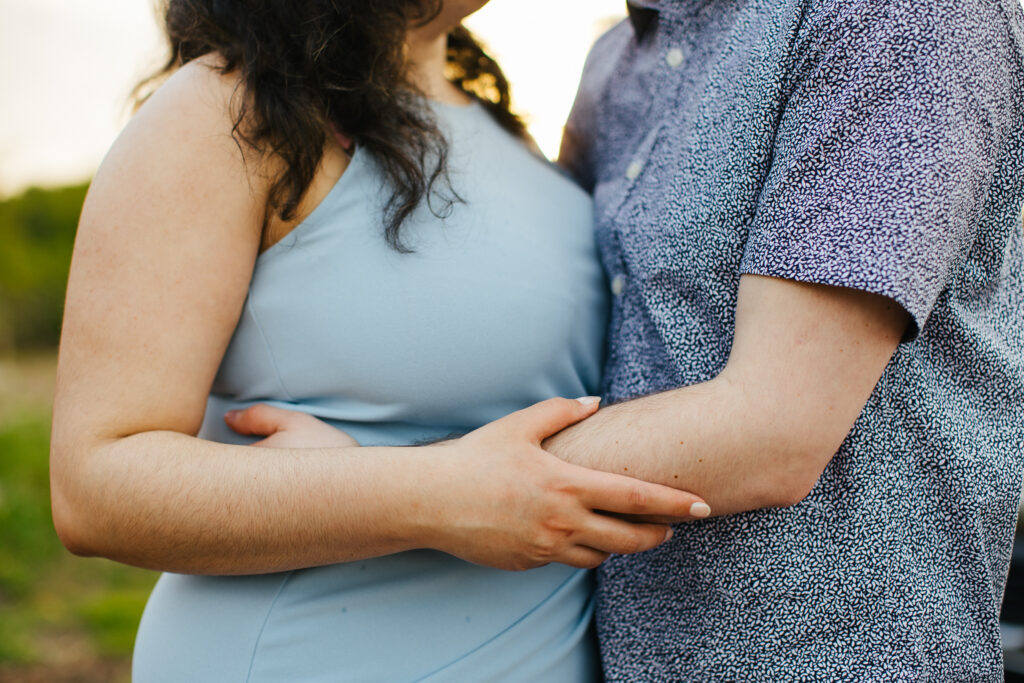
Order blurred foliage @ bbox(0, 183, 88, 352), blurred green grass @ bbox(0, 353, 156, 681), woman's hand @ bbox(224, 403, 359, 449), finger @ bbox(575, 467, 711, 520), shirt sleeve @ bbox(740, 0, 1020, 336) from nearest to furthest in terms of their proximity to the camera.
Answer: shirt sleeve @ bbox(740, 0, 1020, 336) < finger @ bbox(575, 467, 711, 520) < woman's hand @ bbox(224, 403, 359, 449) < blurred green grass @ bbox(0, 353, 156, 681) < blurred foliage @ bbox(0, 183, 88, 352)

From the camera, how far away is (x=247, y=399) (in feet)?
4.66

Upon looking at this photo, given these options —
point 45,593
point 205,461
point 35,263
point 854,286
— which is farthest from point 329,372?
point 35,263

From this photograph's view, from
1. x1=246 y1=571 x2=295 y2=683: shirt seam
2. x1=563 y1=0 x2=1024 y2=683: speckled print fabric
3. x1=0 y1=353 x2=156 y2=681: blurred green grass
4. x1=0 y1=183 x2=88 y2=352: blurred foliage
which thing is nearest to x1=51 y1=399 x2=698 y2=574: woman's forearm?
x1=246 y1=571 x2=295 y2=683: shirt seam

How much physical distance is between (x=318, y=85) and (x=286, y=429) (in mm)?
611

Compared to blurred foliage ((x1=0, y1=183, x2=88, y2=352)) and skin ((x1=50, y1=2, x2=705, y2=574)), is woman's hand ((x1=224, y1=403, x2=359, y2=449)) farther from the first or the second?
blurred foliage ((x1=0, y1=183, x2=88, y2=352))

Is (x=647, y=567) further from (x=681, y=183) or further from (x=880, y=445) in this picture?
(x=681, y=183)

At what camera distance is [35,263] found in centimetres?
1116

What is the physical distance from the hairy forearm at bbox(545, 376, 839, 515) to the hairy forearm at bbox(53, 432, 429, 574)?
0.91 ft

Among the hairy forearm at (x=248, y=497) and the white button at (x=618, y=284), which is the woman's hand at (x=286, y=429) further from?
the white button at (x=618, y=284)

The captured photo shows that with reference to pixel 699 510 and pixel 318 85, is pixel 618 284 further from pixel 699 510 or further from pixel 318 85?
pixel 318 85

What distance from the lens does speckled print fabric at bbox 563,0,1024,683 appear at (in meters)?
1.01

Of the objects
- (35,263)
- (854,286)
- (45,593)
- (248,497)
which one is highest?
(854,286)

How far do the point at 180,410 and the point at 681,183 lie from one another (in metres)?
0.90

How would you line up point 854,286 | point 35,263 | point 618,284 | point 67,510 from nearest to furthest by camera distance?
point 854,286 → point 67,510 → point 618,284 → point 35,263
